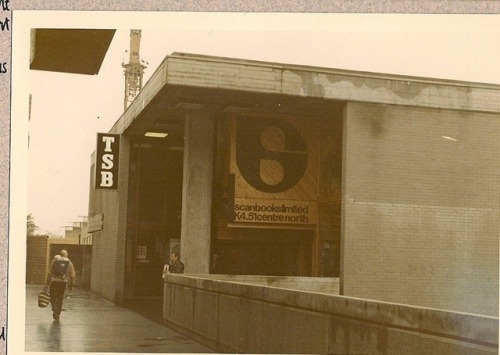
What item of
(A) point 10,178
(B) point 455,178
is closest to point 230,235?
(B) point 455,178

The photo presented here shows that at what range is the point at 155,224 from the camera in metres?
13.6

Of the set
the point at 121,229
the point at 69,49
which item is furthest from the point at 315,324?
the point at 121,229

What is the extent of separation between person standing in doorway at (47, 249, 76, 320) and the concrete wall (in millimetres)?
1401

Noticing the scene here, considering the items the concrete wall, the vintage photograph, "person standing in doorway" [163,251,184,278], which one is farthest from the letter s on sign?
"person standing in doorway" [163,251,184,278]

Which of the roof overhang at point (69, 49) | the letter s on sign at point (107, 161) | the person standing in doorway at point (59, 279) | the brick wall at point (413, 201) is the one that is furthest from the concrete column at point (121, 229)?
the roof overhang at point (69, 49)

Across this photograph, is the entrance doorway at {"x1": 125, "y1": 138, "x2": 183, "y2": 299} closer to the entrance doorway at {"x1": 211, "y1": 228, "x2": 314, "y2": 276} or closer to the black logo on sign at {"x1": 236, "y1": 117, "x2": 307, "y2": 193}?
the entrance doorway at {"x1": 211, "y1": 228, "x2": 314, "y2": 276}

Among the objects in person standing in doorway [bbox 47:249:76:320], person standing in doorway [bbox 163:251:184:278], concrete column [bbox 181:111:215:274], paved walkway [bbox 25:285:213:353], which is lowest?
paved walkway [bbox 25:285:213:353]

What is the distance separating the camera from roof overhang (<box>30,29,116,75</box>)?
5.82 meters

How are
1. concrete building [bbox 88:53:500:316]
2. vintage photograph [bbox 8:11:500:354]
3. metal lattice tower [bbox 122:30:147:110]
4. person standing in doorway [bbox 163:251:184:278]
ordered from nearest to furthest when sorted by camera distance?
vintage photograph [bbox 8:11:500:354] → metal lattice tower [bbox 122:30:147:110] → concrete building [bbox 88:53:500:316] → person standing in doorway [bbox 163:251:184:278]

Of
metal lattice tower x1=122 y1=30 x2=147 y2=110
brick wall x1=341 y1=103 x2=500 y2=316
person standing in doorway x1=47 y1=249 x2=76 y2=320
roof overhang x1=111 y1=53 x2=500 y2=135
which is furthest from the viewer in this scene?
roof overhang x1=111 y1=53 x2=500 y2=135

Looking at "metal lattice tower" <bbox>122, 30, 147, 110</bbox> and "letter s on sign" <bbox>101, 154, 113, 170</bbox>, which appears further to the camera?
"letter s on sign" <bbox>101, 154, 113, 170</bbox>

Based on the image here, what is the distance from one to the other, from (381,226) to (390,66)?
13.2 feet

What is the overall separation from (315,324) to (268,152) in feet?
19.2

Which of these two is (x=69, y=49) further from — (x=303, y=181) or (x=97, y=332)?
(x=303, y=181)
